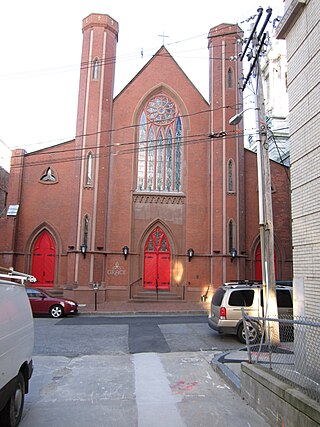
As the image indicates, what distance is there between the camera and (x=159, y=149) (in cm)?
2438

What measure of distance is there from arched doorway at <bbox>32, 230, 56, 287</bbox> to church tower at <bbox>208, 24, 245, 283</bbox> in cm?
970

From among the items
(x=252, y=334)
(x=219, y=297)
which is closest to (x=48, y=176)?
(x=219, y=297)

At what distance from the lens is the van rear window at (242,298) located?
457 inches

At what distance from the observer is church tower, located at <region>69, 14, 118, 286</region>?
21766 millimetres

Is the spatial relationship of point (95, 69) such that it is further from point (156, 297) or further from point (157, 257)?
point (156, 297)

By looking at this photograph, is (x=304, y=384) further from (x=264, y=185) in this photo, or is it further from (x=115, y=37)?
(x=115, y=37)

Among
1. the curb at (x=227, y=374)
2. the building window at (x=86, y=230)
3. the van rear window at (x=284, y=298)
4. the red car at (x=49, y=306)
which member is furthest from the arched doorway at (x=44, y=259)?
the curb at (x=227, y=374)

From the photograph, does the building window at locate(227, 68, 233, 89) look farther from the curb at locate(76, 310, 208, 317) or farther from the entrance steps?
the curb at locate(76, 310, 208, 317)

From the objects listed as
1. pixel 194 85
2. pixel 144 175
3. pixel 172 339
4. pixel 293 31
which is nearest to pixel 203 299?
pixel 144 175

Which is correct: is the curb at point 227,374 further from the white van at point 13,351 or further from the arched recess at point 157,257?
the arched recess at point 157,257

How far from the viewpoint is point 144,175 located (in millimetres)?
24031

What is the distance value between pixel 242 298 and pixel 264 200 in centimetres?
308

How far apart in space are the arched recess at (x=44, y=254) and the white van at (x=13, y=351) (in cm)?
1819

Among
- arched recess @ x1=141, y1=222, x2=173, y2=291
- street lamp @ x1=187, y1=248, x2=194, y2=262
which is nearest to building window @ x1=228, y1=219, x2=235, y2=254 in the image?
street lamp @ x1=187, y1=248, x2=194, y2=262
